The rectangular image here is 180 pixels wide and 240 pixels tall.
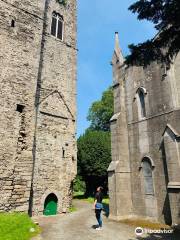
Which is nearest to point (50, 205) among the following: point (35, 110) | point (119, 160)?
point (119, 160)

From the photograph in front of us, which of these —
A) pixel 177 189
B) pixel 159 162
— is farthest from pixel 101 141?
pixel 177 189

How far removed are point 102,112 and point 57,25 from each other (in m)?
23.0

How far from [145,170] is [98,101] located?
103 feet

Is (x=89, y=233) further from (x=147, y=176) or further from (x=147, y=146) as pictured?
(x=147, y=146)

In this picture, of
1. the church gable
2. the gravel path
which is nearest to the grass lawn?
the gravel path

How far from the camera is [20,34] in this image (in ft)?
56.5

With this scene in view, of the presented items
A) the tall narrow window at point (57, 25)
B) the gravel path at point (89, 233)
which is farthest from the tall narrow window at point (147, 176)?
the tall narrow window at point (57, 25)

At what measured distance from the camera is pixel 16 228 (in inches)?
414

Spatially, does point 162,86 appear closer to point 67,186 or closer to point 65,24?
point 67,186

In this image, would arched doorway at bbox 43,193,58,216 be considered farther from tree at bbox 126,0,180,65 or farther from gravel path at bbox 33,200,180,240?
tree at bbox 126,0,180,65

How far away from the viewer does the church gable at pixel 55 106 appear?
19.1 m

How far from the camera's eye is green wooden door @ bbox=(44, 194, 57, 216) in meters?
17.5

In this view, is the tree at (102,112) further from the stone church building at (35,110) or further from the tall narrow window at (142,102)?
the tall narrow window at (142,102)

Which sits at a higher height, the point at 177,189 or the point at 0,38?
the point at 0,38
